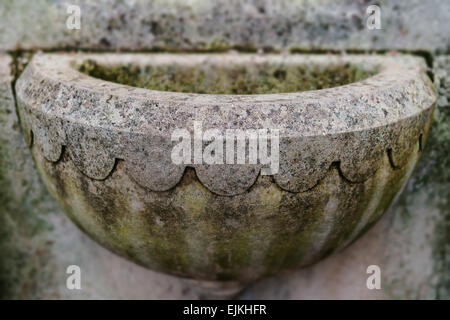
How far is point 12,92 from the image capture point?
41.1 inches

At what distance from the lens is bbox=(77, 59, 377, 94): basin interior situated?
3.46ft

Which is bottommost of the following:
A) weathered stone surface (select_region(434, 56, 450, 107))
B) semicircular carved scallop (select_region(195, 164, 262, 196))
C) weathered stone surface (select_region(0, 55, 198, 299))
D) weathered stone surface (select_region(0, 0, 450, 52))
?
weathered stone surface (select_region(0, 55, 198, 299))

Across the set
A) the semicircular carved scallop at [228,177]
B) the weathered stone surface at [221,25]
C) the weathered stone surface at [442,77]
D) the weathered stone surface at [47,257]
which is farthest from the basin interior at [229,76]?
the semicircular carved scallop at [228,177]

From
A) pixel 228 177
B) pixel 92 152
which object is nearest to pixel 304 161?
pixel 228 177

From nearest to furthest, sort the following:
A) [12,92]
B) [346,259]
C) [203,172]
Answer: [203,172] → [12,92] → [346,259]

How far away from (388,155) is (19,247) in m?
0.99

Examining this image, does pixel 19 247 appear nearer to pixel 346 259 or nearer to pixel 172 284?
pixel 172 284

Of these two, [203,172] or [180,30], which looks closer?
[203,172]

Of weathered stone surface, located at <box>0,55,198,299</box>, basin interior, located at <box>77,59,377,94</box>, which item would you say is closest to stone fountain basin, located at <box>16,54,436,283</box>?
basin interior, located at <box>77,59,377,94</box>

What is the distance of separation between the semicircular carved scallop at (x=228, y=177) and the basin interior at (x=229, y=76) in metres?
0.47

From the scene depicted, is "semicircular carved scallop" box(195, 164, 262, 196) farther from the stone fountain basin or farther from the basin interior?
the basin interior

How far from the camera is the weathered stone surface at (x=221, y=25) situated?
3.47 ft

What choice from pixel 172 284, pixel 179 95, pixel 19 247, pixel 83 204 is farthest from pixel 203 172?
pixel 19 247
